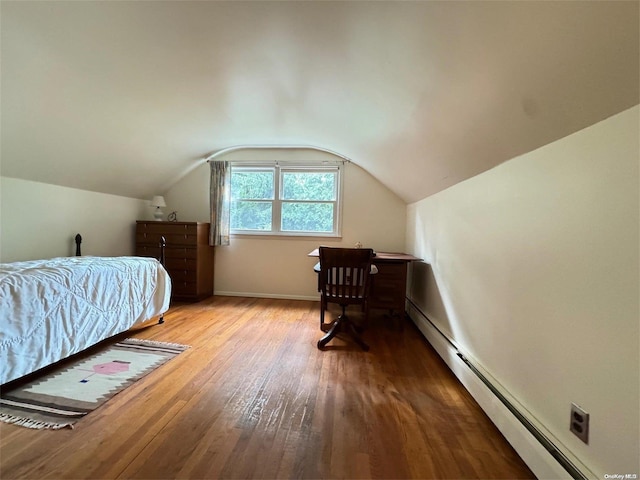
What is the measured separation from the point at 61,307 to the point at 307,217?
292 cm

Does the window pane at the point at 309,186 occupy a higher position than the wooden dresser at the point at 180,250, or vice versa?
the window pane at the point at 309,186

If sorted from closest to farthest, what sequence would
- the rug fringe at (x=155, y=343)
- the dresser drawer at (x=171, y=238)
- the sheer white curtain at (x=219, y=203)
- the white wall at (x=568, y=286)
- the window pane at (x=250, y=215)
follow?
the white wall at (x=568, y=286), the rug fringe at (x=155, y=343), the dresser drawer at (x=171, y=238), the sheer white curtain at (x=219, y=203), the window pane at (x=250, y=215)

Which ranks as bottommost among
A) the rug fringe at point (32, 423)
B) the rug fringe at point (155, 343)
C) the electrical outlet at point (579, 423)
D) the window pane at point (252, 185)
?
the rug fringe at point (32, 423)

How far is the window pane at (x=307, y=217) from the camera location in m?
4.20

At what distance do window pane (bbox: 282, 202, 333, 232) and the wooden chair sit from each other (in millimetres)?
1694

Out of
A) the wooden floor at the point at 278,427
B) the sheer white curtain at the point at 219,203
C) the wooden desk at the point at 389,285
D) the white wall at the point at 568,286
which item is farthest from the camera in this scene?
the sheer white curtain at the point at 219,203

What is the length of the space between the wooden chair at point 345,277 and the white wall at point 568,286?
872 millimetres

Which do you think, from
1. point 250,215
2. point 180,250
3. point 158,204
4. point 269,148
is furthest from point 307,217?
point 158,204

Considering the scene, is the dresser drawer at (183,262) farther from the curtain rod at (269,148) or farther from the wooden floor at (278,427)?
the wooden floor at (278,427)

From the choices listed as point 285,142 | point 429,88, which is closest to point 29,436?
point 429,88

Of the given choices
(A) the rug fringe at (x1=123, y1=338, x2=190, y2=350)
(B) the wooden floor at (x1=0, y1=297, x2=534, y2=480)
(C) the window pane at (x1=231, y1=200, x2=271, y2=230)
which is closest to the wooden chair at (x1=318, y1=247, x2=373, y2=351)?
(B) the wooden floor at (x1=0, y1=297, x2=534, y2=480)

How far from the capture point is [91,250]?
3471 millimetres

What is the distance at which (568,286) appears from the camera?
1.10 metres

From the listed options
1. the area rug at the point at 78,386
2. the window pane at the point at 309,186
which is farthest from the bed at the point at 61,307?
the window pane at the point at 309,186
